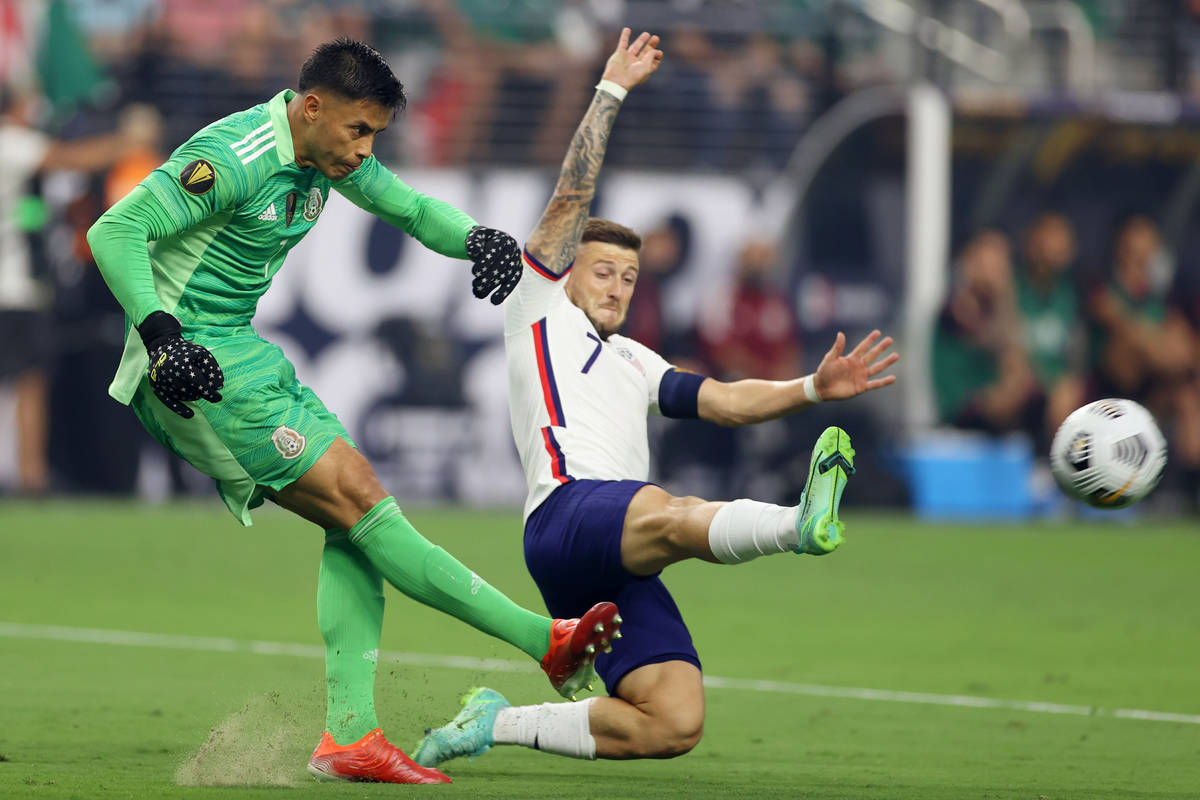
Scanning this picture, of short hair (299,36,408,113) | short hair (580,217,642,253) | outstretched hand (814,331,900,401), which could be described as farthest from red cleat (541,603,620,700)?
short hair (299,36,408,113)

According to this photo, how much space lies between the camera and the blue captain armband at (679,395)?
21.0ft

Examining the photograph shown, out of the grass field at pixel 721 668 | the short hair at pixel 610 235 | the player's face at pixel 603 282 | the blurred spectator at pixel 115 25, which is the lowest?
the grass field at pixel 721 668

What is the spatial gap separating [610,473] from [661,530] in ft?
1.55

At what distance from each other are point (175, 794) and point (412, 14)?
13.8m

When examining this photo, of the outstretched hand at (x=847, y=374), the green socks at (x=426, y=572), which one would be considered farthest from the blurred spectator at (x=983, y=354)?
the green socks at (x=426, y=572)

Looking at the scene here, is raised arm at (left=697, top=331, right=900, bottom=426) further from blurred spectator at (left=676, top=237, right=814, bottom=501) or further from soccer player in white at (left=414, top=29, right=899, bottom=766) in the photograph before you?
blurred spectator at (left=676, top=237, right=814, bottom=501)

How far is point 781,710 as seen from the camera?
7527 millimetres

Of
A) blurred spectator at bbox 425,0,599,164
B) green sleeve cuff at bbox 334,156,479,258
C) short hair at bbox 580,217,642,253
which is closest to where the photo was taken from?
green sleeve cuff at bbox 334,156,479,258

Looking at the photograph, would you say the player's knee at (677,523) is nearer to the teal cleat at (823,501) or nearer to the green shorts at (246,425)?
the teal cleat at (823,501)

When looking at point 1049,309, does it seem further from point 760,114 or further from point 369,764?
point 369,764

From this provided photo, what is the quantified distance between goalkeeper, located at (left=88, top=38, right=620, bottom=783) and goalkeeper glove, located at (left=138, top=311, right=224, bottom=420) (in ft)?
0.58

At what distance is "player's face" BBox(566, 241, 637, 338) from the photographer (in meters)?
6.41

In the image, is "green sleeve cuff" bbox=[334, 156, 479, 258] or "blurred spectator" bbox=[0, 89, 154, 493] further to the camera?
"blurred spectator" bbox=[0, 89, 154, 493]

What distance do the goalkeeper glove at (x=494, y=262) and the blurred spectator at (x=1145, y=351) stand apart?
40.1 ft
